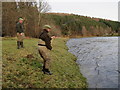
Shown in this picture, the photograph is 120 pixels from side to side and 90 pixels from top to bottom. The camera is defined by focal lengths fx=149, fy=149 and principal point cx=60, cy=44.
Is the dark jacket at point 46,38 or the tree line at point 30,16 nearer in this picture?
the dark jacket at point 46,38

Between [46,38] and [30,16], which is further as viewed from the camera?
[30,16]

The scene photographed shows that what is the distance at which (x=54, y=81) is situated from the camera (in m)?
8.21

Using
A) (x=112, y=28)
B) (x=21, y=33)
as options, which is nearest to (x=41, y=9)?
(x=21, y=33)

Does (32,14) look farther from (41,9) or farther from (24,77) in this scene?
(24,77)

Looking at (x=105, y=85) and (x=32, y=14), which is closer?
(x=105, y=85)

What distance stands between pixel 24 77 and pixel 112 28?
19487 centimetres

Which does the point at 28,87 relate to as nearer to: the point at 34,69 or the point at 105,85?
the point at 34,69

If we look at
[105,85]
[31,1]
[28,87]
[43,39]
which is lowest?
[105,85]

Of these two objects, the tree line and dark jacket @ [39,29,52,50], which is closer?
dark jacket @ [39,29,52,50]

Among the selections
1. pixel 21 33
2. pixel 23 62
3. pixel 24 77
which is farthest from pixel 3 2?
pixel 24 77

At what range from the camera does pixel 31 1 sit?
48469mm

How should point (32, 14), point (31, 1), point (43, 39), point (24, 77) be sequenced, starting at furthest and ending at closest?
point (31, 1) < point (32, 14) < point (43, 39) < point (24, 77)

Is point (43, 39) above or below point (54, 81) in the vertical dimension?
above

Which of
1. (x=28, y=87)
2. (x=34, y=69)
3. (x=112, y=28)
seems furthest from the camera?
(x=112, y=28)
